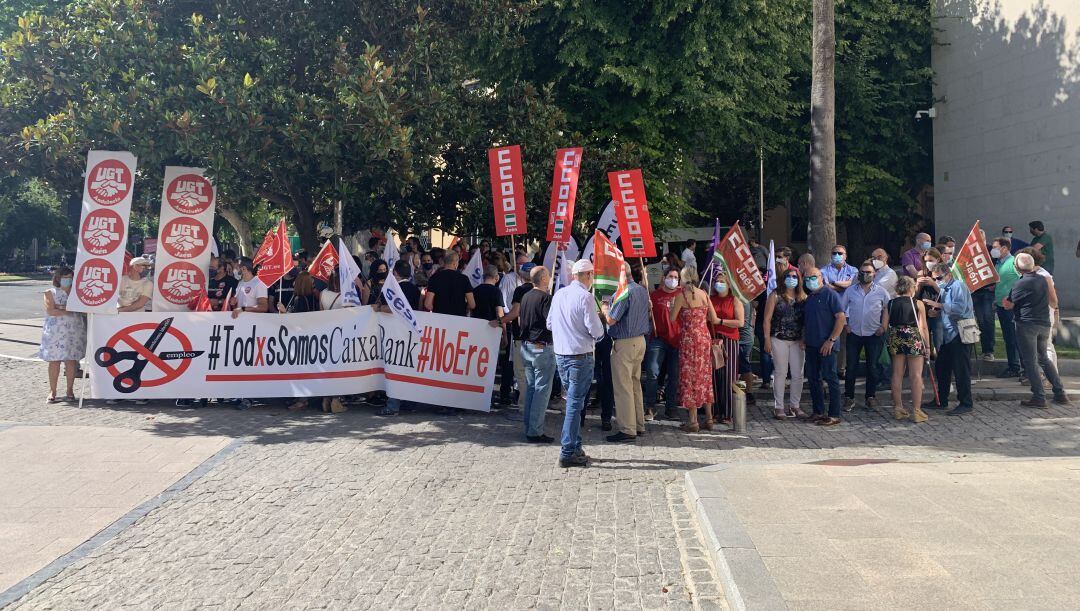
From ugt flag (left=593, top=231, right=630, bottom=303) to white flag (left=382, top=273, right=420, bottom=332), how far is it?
247cm

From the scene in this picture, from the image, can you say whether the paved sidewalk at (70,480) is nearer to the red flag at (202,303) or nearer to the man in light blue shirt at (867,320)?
the red flag at (202,303)

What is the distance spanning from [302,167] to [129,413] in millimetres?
3936

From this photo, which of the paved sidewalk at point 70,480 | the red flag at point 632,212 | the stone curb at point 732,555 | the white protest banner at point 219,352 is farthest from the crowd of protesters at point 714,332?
the stone curb at point 732,555

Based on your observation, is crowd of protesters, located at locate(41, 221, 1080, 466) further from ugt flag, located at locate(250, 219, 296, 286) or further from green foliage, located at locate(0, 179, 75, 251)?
green foliage, located at locate(0, 179, 75, 251)

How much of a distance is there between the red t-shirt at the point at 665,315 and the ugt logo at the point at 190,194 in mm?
6024

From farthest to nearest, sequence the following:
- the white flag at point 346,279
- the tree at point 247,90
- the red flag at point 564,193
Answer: the red flag at point 564,193 → the tree at point 247,90 → the white flag at point 346,279

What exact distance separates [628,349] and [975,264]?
16.8 ft

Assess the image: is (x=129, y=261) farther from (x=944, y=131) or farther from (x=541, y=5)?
(x=944, y=131)

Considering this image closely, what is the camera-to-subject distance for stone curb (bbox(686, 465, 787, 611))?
4930 millimetres

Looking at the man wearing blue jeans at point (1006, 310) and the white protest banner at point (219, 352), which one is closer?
the white protest banner at point (219, 352)

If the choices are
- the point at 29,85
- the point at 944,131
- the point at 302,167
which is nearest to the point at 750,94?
the point at 944,131

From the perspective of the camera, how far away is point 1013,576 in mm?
5211

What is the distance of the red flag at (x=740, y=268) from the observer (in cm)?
1130

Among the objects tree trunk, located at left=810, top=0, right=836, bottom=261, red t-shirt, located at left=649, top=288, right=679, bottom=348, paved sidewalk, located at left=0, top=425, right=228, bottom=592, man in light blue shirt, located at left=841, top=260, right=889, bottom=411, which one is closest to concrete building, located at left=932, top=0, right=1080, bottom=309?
tree trunk, located at left=810, top=0, right=836, bottom=261
